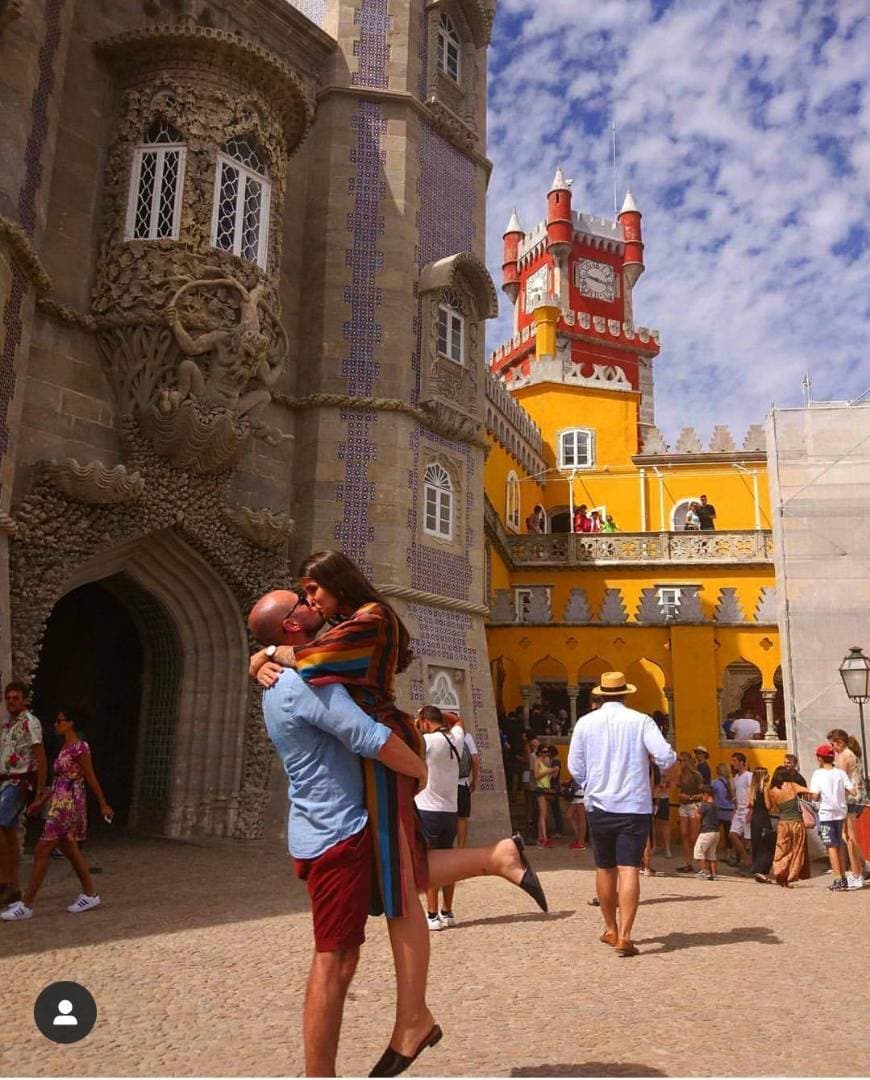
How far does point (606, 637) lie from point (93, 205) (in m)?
14.2

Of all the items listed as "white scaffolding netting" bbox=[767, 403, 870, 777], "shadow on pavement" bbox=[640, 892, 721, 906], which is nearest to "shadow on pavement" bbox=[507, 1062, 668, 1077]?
"shadow on pavement" bbox=[640, 892, 721, 906]

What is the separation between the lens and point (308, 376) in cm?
1366

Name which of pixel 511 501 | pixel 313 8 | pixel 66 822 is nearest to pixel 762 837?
pixel 66 822

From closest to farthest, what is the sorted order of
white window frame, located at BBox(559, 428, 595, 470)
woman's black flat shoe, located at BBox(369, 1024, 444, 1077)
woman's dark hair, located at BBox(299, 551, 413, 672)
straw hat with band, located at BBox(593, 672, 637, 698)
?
woman's black flat shoe, located at BBox(369, 1024, 444, 1077) < woman's dark hair, located at BBox(299, 551, 413, 672) < straw hat with band, located at BBox(593, 672, 637, 698) < white window frame, located at BBox(559, 428, 595, 470)

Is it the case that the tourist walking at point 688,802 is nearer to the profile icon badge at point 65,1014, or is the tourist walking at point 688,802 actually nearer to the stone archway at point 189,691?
the stone archway at point 189,691

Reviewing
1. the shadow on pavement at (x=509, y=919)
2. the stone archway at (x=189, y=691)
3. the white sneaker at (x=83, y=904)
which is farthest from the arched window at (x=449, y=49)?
the white sneaker at (x=83, y=904)

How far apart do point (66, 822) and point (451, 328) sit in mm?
10164

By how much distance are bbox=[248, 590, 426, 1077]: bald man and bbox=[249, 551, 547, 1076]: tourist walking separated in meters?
0.06

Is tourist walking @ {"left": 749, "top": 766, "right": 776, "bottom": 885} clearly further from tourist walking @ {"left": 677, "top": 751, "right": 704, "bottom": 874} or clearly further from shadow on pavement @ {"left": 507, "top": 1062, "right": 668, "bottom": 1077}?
shadow on pavement @ {"left": 507, "top": 1062, "right": 668, "bottom": 1077}

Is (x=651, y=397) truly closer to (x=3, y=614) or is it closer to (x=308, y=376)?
(x=308, y=376)

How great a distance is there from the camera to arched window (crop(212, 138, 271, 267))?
12000mm

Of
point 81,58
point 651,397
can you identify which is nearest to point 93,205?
point 81,58

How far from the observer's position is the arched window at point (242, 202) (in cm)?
1200

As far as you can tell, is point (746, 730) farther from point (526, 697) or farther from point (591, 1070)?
point (591, 1070)
